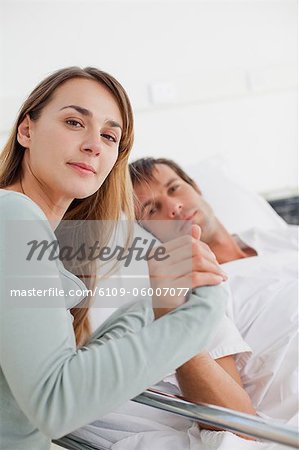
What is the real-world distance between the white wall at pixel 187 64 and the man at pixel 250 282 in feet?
2.31

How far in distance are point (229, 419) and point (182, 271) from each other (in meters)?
0.24

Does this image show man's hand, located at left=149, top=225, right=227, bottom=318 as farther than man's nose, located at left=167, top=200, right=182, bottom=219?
No

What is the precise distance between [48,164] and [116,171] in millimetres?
180

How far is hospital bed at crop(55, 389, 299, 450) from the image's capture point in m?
0.80

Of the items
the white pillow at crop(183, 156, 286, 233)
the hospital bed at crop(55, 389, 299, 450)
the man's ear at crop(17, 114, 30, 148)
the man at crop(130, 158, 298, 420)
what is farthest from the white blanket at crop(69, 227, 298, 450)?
the man's ear at crop(17, 114, 30, 148)

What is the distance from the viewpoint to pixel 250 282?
1613 mm

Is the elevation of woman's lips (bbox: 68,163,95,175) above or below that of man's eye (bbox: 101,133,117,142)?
below

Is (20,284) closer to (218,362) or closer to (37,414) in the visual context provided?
(37,414)

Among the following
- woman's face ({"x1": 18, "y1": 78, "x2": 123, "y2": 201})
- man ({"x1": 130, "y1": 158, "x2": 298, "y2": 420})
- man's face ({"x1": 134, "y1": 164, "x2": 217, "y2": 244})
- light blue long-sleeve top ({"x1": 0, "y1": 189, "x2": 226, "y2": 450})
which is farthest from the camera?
man's face ({"x1": 134, "y1": 164, "x2": 217, "y2": 244})

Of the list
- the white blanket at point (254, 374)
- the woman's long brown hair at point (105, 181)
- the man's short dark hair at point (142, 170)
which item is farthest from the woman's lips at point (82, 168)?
the man's short dark hair at point (142, 170)

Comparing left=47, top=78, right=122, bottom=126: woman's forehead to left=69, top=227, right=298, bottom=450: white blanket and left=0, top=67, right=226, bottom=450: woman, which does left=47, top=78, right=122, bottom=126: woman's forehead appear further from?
left=69, top=227, right=298, bottom=450: white blanket

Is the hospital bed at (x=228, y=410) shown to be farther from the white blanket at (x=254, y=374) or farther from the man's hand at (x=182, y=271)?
the man's hand at (x=182, y=271)

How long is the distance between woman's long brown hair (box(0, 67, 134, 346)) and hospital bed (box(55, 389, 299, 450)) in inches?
10.6

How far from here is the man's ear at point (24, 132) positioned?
1036 millimetres
